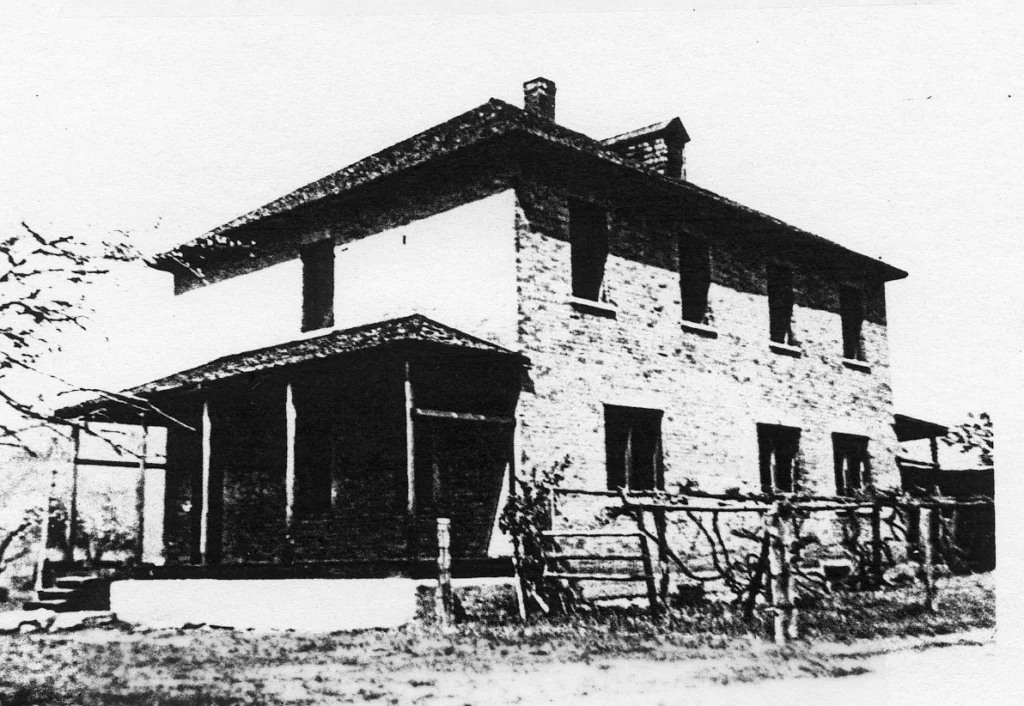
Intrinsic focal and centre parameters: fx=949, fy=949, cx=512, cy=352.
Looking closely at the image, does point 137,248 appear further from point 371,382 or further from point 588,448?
point 588,448

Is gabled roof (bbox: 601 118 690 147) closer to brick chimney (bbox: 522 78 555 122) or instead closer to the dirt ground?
brick chimney (bbox: 522 78 555 122)

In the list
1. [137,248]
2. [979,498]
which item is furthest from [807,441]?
[137,248]

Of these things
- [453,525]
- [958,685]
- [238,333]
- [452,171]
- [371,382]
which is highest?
[452,171]

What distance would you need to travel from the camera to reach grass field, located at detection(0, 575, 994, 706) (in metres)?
7.42

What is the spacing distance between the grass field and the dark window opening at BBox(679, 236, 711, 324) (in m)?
6.08

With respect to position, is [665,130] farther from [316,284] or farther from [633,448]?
[316,284]

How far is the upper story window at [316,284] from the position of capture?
1612 centimetres

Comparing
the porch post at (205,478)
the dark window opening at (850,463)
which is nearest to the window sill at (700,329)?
the dark window opening at (850,463)

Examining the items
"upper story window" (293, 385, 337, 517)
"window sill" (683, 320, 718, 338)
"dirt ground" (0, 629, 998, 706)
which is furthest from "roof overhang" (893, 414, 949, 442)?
"upper story window" (293, 385, 337, 517)

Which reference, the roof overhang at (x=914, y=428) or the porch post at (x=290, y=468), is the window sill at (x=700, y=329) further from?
the roof overhang at (x=914, y=428)

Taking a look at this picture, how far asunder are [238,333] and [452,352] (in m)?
6.98

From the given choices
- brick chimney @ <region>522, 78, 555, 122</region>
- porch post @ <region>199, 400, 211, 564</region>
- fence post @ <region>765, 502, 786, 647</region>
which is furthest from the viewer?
brick chimney @ <region>522, 78, 555, 122</region>

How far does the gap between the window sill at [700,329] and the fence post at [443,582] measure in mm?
6224

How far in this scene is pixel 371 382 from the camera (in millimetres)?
13070
